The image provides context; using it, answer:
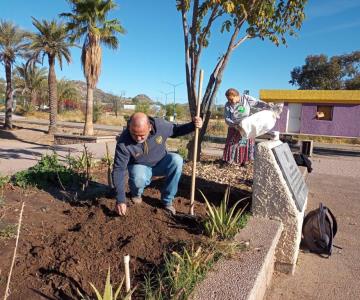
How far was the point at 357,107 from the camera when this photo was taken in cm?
2203

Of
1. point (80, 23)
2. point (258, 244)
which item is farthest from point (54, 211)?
point (80, 23)

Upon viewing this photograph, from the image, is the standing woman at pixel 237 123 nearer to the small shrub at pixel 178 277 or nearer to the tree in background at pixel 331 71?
the small shrub at pixel 178 277

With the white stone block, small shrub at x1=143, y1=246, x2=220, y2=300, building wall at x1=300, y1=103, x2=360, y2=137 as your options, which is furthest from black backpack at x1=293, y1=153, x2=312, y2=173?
building wall at x1=300, y1=103, x2=360, y2=137

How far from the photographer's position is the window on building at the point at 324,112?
22.8m

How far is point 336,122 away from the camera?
74.6 ft

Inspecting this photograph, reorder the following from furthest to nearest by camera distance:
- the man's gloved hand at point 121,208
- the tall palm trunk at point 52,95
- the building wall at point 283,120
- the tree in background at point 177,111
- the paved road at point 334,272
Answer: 1. the tree in background at point 177,111
2. the building wall at point 283,120
3. the tall palm trunk at point 52,95
4. the man's gloved hand at point 121,208
5. the paved road at point 334,272

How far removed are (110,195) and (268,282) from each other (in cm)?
210

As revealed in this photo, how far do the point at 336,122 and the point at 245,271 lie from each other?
22347 millimetres

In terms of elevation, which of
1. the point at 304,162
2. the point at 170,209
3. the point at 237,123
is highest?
the point at 237,123

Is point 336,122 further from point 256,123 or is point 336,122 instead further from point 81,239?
point 81,239

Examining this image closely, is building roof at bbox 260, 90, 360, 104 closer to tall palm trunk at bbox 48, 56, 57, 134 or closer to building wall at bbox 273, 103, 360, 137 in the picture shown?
building wall at bbox 273, 103, 360, 137

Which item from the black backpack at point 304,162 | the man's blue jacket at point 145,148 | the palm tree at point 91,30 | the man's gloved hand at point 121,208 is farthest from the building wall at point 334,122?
the man's gloved hand at point 121,208

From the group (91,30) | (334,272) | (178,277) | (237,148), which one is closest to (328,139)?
(91,30)

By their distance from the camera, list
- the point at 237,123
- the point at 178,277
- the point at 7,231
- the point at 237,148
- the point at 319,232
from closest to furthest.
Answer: the point at 178,277 < the point at 7,231 < the point at 319,232 < the point at 237,123 < the point at 237,148
